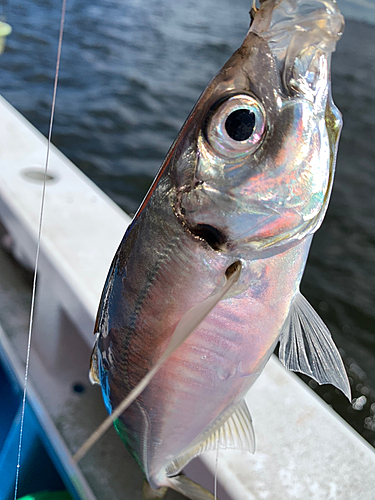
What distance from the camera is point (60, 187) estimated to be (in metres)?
2.05

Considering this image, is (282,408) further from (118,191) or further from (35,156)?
(118,191)

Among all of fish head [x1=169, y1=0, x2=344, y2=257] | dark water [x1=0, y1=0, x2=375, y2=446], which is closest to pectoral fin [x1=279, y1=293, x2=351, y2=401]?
fish head [x1=169, y1=0, x2=344, y2=257]

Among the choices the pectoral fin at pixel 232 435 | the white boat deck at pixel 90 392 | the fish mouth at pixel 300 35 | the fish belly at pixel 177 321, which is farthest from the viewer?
the white boat deck at pixel 90 392

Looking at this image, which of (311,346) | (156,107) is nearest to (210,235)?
(311,346)

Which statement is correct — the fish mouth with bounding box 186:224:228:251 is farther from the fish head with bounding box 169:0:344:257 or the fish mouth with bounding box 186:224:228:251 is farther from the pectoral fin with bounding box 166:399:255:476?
the pectoral fin with bounding box 166:399:255:476

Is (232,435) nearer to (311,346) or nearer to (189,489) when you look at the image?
(189,489)

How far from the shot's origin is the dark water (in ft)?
14.3

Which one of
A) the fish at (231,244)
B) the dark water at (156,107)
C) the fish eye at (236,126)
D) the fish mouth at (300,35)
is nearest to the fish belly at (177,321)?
the fish at (231,244)

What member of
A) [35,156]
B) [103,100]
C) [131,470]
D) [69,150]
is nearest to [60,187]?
[35,156]

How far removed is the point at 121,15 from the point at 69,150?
19.2ft

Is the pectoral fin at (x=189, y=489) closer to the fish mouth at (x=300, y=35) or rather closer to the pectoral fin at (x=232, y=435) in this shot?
the pectoral fin at (x=232, y=435)

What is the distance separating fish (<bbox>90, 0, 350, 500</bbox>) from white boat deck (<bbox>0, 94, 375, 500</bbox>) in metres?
0.35

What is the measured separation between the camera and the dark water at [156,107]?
14.3 ft

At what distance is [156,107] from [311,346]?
6246mm
